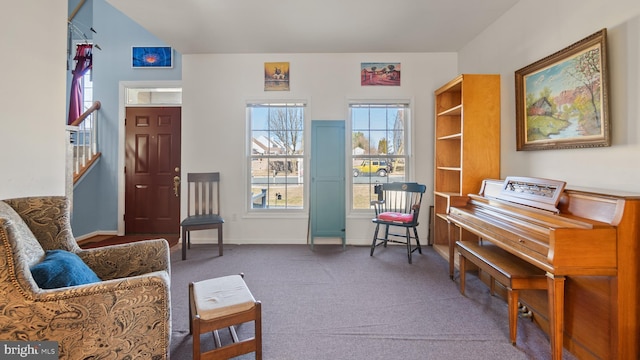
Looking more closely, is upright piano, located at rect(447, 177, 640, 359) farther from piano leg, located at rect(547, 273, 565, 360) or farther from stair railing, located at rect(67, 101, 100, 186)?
stair railing, located at rect(67, 101, 100, 186)

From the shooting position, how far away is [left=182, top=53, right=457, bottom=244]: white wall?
3.99 m

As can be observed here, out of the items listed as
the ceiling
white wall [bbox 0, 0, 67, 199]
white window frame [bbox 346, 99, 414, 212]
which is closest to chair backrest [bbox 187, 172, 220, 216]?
white wall [bbox 0, 0, 67, 199]

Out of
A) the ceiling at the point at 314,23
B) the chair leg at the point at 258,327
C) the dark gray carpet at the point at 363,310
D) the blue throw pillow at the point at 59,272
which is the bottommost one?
the dark gray carpet at the point at 363,310

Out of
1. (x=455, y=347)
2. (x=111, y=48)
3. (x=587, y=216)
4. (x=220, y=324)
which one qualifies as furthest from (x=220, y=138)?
(x=587, y=216)

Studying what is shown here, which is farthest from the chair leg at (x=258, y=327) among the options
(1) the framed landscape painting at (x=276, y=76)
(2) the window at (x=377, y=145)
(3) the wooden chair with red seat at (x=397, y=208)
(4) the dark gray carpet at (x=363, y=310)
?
(1) the framed landscape painting at (x=276, y=76)

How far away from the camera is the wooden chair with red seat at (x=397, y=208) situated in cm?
337

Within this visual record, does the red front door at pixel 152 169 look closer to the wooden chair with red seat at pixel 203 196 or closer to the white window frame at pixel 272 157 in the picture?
the wooden chair with red seat at pixel 203 196

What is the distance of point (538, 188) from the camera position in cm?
193

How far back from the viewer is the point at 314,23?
313 centimetres

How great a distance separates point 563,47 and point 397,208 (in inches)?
95.0

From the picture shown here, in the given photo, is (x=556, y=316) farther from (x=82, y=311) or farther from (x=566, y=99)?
(x=82, y=311)

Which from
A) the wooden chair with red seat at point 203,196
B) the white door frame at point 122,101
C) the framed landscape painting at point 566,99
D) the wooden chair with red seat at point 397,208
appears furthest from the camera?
the white door frame at point 122,101

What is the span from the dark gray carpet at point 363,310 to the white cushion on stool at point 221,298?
1.39ft

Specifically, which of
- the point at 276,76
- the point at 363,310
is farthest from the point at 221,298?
the point at 276,76
